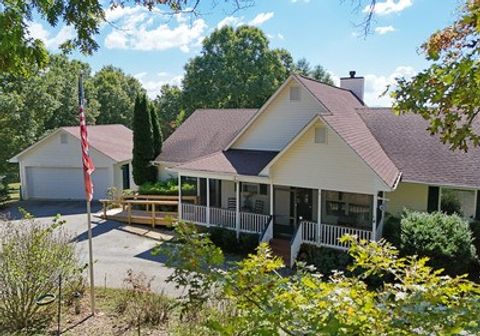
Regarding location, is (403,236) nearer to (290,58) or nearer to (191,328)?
(191,328)

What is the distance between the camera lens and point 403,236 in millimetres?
11961

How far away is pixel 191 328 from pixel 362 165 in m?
8.40

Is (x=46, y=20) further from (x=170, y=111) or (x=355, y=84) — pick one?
(x=170, y=111)

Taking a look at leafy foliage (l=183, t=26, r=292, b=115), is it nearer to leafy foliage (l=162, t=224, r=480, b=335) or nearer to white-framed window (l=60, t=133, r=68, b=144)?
white-framed window (l=60, t=133, r=68, b=144)

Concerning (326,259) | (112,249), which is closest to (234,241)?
(326,259)

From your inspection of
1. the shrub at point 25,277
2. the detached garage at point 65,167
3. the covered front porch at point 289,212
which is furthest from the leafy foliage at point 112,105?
the shrub at point 25,277

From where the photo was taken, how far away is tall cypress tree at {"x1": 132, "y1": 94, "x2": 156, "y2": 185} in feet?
69.2

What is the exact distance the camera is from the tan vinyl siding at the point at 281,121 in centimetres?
1596

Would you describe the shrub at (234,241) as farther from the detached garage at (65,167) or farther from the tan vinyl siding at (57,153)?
the tan vinyl siding at (57,153)

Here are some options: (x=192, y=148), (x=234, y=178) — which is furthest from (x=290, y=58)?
(x=234, y=178)

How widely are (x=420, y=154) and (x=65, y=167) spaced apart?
66.3 feet

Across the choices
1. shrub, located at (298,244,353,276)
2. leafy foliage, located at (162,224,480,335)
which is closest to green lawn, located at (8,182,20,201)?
shrub, located at (298,244,353,276)

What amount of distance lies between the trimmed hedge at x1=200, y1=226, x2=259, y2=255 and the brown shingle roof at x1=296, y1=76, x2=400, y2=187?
502 cm

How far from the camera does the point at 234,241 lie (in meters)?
14.8
